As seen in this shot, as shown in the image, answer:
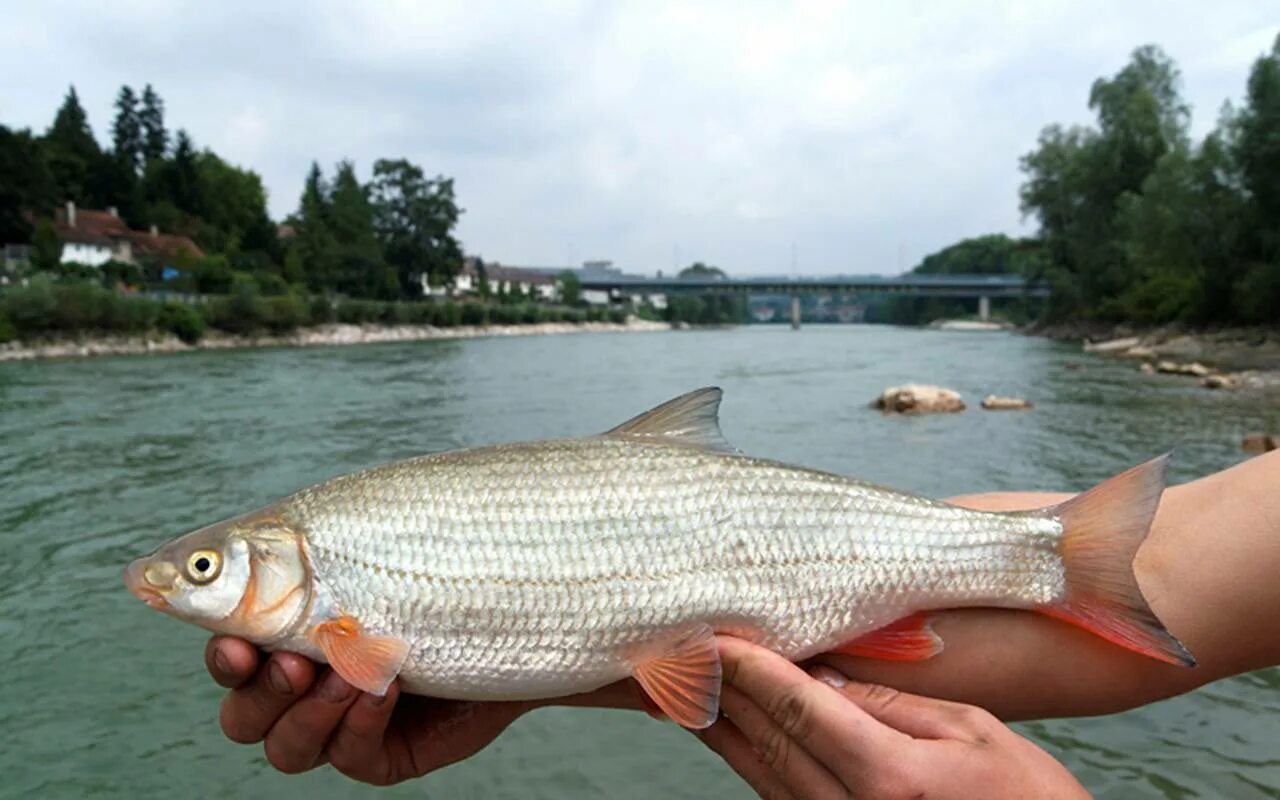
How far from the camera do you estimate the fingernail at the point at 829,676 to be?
2.54m

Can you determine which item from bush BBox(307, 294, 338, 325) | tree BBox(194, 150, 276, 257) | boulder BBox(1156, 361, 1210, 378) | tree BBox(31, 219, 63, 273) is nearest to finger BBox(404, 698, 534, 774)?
boulder BBox(1156, 361, 1210, 378)

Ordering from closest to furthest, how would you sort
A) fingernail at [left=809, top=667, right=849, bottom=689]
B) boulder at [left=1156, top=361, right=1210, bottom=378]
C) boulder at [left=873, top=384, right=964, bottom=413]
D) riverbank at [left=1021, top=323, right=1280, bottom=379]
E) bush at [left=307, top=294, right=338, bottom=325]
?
fingernail at [left=809, top=667, right=849, bottom=689] → boulder at [left=873, top=384, right=964, bottom=413] → boulder at [left=1156, top=361, right=1210, bottom=378] → riverbank at [left=1021, top=323, right=1280, bottom=379] → bush at [left=307, top=294, right=338, bottom=325]

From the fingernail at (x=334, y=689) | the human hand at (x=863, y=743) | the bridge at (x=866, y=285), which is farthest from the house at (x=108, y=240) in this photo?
the human hand at (x=863, y=743)

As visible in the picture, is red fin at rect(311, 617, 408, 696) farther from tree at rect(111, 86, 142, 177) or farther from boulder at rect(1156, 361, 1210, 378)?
tree at rect(111, 86, 142, 177)

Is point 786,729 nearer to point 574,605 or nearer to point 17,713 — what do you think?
point 574,605

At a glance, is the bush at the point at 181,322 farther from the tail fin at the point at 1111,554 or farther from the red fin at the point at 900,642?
the tail fin at the point at 1111,554

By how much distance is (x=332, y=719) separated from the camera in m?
2.54

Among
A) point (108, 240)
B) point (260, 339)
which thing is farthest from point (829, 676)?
point (108, 240)

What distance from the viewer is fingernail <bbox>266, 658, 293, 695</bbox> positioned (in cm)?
242

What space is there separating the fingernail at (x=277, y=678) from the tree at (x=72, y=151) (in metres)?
109

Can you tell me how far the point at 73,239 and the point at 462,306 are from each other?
38.0m

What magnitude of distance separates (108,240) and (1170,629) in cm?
10355

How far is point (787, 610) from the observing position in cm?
255

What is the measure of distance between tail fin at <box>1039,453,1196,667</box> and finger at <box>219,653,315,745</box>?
7.31ft
